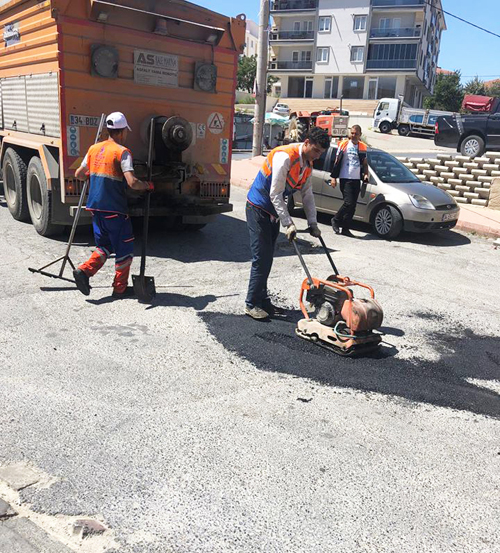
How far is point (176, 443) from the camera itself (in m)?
3.27

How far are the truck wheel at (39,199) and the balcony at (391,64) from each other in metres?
53.2

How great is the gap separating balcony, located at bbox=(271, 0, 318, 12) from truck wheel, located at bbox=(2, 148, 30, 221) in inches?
2177

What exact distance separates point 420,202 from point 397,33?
5174cm

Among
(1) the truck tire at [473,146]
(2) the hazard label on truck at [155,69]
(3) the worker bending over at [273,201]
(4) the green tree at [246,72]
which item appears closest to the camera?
(3) the worker bending over at [273,201]

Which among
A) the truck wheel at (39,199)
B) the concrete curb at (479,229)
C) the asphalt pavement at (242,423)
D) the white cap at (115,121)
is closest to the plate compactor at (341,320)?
the asphalt pavement at (242,423)

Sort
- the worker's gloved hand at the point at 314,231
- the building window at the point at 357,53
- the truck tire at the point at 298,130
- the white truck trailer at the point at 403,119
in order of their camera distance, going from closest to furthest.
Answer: the worker's gloved hand at the point at 314,231 < the truck tire at the point at 298,130 < the white truck trailer at the point at 403,119 < the building window at the point at 357,53

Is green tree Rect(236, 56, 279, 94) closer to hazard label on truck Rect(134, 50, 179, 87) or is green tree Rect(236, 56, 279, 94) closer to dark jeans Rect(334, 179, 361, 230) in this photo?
dark jeans Rect(334, 179, 361, 230)

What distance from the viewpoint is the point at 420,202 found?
9.36m

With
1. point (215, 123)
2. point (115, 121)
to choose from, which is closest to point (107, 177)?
point (115, 121)

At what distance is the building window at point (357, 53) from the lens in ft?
183

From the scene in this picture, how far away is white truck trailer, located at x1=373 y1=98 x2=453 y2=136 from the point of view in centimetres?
3653

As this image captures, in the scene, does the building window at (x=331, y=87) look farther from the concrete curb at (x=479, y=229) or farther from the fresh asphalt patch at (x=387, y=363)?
the fresh asphalt patch at (x=387, y=363)

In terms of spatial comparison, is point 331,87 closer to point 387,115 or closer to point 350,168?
point 387,115

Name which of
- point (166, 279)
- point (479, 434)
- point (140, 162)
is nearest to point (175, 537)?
Answer: point (479, 434)
